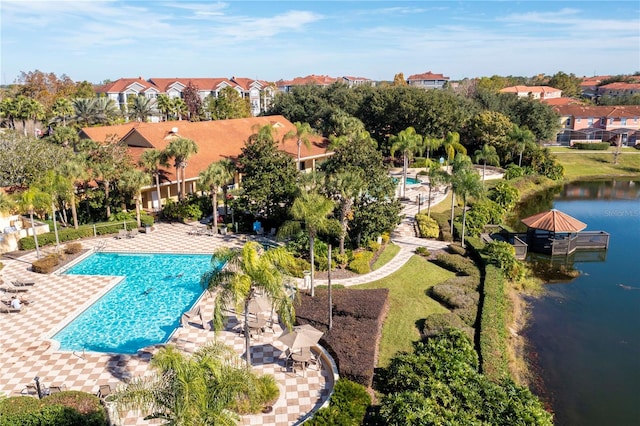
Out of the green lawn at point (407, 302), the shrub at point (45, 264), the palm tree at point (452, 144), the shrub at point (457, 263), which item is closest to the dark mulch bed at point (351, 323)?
the green lawn at point (407, 302)

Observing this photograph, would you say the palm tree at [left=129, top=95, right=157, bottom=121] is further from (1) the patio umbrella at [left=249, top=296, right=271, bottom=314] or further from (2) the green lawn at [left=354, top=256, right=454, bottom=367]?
(1) the patio umbrella at [left=249, top=296, right=271, bottom=314]

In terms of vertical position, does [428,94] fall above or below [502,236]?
above

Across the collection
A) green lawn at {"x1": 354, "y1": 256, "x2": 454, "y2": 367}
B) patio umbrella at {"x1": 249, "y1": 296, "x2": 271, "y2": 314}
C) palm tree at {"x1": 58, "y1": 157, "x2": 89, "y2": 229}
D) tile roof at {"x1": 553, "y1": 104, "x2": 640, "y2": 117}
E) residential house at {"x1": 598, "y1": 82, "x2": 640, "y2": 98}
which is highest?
residential house at {"x1": 598, "y1": 82, "x2": 640, "y2": 98}

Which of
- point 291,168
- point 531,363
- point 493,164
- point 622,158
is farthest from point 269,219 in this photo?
point 622,158

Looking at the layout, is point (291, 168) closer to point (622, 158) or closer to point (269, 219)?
point (269, 219)

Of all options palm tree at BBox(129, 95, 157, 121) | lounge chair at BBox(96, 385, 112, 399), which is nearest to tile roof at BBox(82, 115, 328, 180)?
palm tree at BBox(129, 95, 157, 121)
